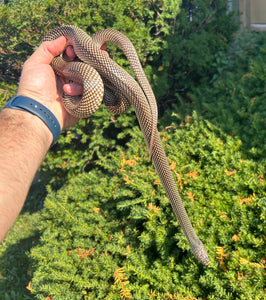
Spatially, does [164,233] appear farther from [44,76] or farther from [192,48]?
[192,48]

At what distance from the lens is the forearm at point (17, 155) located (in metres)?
1.72

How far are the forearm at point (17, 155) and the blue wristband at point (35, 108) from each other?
33 millimetres

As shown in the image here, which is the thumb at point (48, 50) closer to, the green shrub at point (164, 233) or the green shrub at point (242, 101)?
the green shrub at point (164, 233)

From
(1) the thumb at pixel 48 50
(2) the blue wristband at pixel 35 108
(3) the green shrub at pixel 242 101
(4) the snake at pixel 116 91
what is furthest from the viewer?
(3) the green shrub at pixel 242 101

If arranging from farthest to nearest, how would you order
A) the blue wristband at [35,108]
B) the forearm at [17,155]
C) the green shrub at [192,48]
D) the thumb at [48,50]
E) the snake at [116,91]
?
the green shrub at [192,48], the thumb at [48,50], the blue wristband at [35,108], the snake at [116,91], the forearm at [17,155]

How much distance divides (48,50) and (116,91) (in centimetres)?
77

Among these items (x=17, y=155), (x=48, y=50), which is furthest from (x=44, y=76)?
(x=17, y=155)

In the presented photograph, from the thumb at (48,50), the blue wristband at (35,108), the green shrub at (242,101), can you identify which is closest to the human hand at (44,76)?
the thumb at (48,50)

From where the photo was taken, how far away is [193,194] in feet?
9.68

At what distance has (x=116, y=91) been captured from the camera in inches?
86.0

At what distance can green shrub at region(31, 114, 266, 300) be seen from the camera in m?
2.46

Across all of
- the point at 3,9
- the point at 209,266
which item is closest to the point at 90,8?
the point at 3,9

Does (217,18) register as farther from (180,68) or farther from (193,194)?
(193,194)

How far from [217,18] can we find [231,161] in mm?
3942
